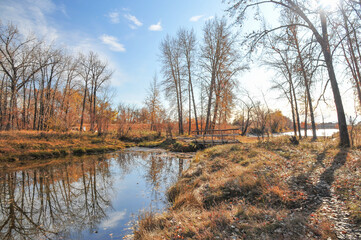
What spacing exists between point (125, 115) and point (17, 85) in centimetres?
1220

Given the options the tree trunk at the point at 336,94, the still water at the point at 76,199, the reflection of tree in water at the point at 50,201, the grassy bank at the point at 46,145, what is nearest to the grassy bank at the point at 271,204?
the still water at the point at 76,199

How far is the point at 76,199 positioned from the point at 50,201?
79 centimetres

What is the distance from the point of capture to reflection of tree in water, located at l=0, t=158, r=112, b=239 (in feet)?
15.9

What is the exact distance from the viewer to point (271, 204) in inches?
178

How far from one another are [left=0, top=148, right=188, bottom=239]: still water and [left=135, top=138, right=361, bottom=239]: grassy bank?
107 cm

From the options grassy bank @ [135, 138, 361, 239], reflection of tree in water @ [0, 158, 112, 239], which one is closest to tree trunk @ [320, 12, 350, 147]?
grassy bank @ [135, 138, 361, 239]

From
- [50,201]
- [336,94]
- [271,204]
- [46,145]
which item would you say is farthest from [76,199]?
[336,94]

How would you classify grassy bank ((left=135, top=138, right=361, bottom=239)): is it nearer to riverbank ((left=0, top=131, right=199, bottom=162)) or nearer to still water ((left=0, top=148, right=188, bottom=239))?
still water ((left=0, top=148, right=188, bottom=239))

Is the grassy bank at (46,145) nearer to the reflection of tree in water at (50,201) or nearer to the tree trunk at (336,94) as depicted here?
the reflection of tree in water at (50,201)

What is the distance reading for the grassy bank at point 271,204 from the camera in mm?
3406

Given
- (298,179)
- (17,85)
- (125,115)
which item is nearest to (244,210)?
(298,179)

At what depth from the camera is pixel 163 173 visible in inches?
400

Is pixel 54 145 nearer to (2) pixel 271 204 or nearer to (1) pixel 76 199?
(1) pixel 76 199

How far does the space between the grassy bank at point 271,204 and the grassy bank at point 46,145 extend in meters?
12.5
